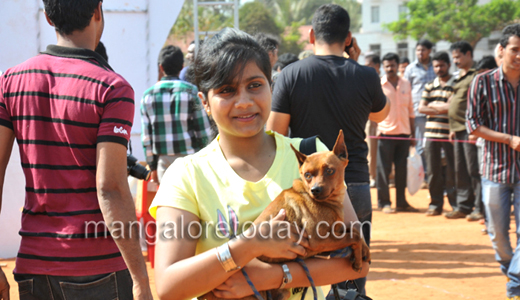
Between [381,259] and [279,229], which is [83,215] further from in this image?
[381,259]

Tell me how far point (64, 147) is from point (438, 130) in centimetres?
842

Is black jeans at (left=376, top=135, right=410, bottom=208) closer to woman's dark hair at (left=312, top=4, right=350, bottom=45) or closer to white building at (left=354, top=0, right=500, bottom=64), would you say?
woman's dark hair at (left=312, top=4, right=350, bottom=45)

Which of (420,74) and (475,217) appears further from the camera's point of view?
(420,74)

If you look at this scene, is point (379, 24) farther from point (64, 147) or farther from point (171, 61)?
point (64, 147)

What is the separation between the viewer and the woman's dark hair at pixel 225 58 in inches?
80.7

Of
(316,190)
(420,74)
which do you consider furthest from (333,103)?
(420,74)

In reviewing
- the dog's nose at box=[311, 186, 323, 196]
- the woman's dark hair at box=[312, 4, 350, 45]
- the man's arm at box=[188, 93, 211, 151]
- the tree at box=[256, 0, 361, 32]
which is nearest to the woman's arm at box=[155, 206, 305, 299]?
the dog's nose at box=[311, 186, 323, 196]

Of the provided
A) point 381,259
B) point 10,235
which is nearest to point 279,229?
point 381,259

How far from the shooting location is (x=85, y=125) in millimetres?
2502

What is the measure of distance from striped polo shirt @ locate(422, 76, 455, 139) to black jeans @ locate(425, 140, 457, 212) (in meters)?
0.19

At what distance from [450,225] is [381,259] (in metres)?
2.52

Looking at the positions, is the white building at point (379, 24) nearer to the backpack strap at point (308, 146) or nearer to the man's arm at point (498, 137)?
the man's arm at point (498, 137)

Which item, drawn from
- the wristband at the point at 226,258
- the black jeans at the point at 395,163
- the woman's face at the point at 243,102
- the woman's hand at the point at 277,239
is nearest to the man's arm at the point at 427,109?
the black jeans at the point at 395,163

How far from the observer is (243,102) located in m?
2.03
